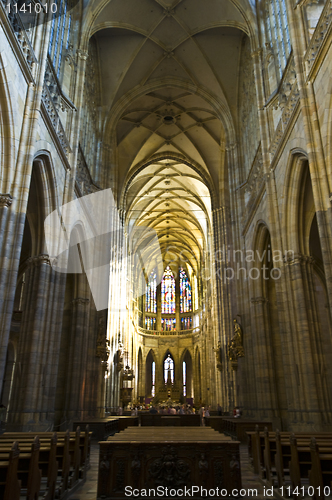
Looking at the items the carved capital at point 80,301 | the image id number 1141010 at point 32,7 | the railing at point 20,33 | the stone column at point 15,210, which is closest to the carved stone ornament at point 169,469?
the stone column at point 15,210

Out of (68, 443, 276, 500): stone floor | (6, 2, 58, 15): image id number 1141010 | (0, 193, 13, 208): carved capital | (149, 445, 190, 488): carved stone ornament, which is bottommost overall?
(68, 443, 276, 500): stone floor

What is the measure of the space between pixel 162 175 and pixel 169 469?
28451 millimetres

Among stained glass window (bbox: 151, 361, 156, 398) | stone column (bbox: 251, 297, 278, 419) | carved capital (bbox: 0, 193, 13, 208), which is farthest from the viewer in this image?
stained glass window (bbox: 151, 361, 156, 398)

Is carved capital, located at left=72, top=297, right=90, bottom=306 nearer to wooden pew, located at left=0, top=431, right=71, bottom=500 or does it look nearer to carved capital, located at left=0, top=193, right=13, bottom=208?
carved capital, located at left=0, top=193, right=13, bottom=208

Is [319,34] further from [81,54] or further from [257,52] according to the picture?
[81,54]

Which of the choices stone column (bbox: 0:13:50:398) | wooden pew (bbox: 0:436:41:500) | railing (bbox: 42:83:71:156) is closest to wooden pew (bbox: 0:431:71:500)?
wooden pew (bbox: 0:436:41:500)

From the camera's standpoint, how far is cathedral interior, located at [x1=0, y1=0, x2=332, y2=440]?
10219 mm

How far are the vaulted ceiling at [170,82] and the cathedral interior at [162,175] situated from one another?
0.26 ft

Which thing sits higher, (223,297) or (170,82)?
(170,82)

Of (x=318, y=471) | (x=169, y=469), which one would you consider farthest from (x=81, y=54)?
(x=318, y=471)

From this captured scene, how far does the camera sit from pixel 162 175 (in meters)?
32.9

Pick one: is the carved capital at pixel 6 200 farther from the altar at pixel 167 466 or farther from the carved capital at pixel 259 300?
the carved capital at pixel 259 300

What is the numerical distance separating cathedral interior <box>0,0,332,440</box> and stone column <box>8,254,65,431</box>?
48 mm

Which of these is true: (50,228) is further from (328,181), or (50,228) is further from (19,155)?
(328,181)
